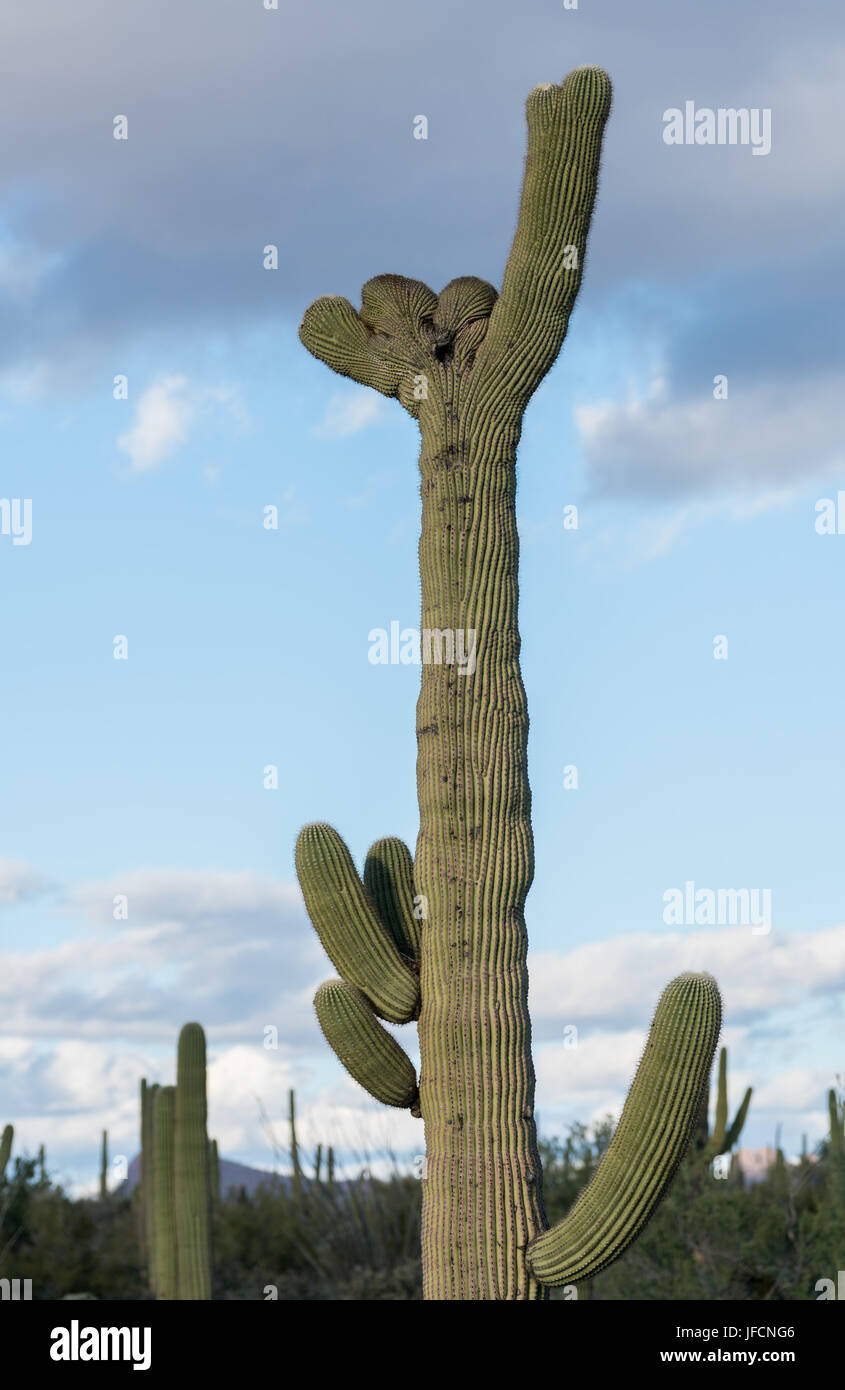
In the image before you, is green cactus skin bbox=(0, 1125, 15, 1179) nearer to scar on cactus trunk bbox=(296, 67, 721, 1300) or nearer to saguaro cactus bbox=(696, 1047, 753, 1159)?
saguaro cactus bbox=(696, 1047, 753, 1159)

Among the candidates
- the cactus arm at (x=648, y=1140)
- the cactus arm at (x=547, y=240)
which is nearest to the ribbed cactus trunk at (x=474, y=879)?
the cactus arm at (x=648, y=1140)

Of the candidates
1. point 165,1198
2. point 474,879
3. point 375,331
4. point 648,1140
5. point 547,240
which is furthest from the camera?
point 165,1198

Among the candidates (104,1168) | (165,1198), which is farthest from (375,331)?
(104,1168)

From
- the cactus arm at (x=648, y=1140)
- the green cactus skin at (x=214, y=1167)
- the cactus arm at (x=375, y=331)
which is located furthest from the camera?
the green cactus skin at (x=214, y=1167)

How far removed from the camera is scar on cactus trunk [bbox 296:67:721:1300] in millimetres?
7086

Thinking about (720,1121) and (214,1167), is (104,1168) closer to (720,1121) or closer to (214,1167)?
(214,1167)

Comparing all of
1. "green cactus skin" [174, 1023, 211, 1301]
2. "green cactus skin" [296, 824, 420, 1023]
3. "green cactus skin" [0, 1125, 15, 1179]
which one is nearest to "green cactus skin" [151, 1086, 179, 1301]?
"green cactus skin" [174, 1023, 211, 1301]

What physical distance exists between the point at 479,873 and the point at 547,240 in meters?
3.32

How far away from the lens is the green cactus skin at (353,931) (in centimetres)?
763

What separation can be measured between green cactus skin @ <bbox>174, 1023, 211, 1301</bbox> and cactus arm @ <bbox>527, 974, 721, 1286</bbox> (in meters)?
10.4

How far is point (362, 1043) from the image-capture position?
757 centimetres

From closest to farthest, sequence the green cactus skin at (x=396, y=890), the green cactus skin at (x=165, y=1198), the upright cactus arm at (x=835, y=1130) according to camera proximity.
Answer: the green cactus skin at (x=396, y=890) → the green cactus skin at (x=165, y=1198) → the upright cactus arm at (x=835, y=1130)

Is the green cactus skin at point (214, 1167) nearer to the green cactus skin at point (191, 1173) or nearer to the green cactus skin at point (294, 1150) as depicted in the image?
the green cactus skin at point (294, 1150)
